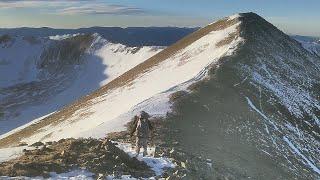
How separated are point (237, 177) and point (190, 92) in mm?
20859

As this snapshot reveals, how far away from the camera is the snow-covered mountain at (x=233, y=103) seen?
3938 cm

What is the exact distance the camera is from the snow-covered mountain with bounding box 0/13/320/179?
3938 cm

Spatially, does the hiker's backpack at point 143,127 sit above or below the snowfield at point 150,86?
above

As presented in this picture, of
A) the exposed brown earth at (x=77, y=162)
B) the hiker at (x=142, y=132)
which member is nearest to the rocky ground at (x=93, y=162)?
the exposed brown earth at (x=77, y=162)

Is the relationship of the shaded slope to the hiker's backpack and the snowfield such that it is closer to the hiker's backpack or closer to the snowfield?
the snowfield

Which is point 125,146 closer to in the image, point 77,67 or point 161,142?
point 161,142

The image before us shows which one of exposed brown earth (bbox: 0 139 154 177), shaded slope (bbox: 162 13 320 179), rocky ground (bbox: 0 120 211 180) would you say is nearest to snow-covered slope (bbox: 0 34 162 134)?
shaded slope (bbox: 162 13 320 179)

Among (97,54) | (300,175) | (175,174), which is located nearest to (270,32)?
(300,175)

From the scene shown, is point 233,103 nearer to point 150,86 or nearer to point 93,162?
point 150,86

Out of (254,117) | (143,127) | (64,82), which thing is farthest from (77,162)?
(64,82)

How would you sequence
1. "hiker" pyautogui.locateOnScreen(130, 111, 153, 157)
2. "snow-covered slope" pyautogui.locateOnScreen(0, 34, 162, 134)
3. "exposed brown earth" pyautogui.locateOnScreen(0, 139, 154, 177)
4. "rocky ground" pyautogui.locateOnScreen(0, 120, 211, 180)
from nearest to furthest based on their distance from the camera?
1. "exposed brown earth" pyautogui.locateOnScreen(0, 139, 154, 177)
2. "rocky ground" pyautogui.locateOnScreen(0, 120, 211, 180)
3. "hiker" pyautogui.locateOnScreen(130, 111, 153, 157)
4. "snow-covered slope" pyautogui.locateOnScreen(0, 34, 162, 134)

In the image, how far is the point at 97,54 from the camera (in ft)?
633

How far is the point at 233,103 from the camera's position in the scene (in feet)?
169

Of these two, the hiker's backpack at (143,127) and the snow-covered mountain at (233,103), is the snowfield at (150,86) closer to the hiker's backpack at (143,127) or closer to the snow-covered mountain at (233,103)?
the snow-covered mountain at (233,103)
